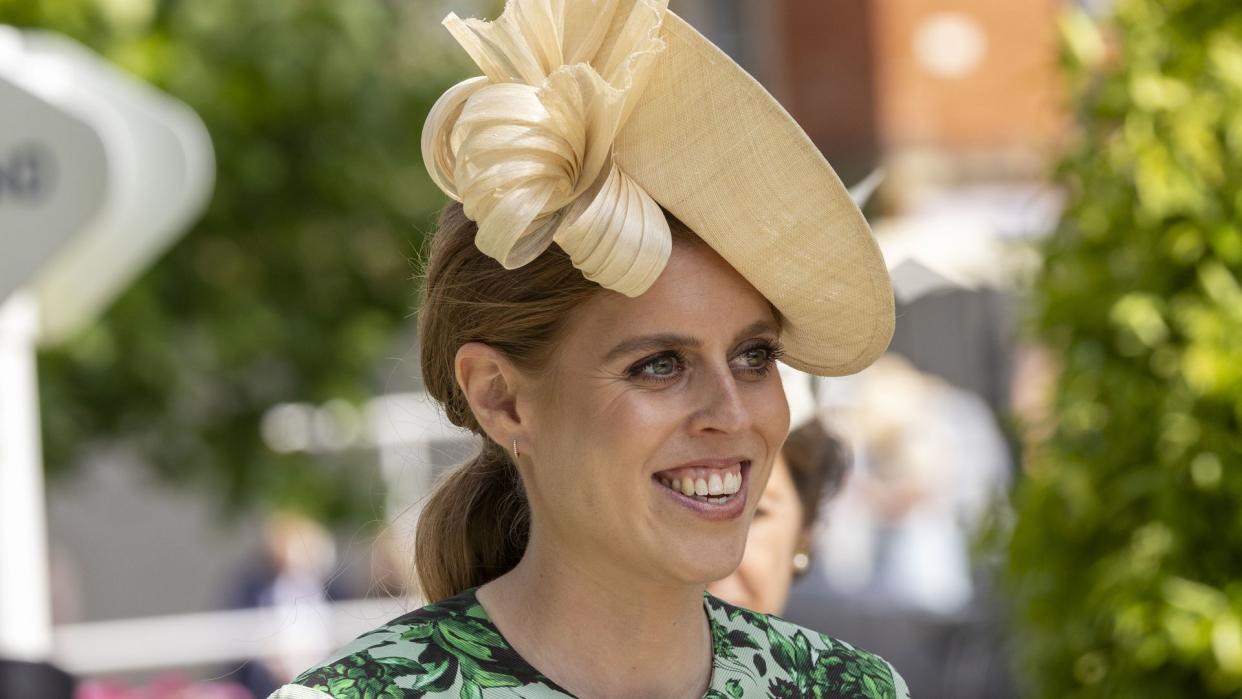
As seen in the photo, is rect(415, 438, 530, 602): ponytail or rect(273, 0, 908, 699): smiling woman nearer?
rect(273, 0, 908, 699): smiling woman

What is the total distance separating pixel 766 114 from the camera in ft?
6.56

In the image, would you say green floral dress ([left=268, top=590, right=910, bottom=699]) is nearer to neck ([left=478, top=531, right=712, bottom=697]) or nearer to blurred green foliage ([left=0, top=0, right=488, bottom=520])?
neck ([left=478, top=531, right=712, bottom=697])

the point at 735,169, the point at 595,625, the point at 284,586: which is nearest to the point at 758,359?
A: the point at 735,169

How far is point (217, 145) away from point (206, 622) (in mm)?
3993

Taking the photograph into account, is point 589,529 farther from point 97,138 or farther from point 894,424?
point 894,424

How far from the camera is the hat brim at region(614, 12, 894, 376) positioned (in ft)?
6.56

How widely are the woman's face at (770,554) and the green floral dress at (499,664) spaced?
2.33 ft

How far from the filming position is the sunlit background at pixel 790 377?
460 cm

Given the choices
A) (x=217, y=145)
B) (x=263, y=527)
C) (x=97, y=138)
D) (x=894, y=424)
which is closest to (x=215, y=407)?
(x=217, y=145)

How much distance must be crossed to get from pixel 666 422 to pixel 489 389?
9.9 inches

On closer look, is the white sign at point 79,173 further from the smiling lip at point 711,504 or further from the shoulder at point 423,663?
the smiling lip at point 711,504

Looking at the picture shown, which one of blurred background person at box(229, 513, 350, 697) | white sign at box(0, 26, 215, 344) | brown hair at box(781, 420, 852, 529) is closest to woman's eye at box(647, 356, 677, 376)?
brown hair at box(781, 420, 852, 529)

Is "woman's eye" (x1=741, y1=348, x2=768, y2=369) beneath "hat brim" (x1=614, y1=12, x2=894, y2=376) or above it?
beneath

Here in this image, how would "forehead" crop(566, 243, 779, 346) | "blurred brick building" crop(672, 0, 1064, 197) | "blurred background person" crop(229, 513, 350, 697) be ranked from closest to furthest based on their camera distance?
"forehead" crop(566, 243, 779, 346)
"blurred background person" crop(229, 513, 350, 697)
"blurred brick building" crop(672, 0, 1064, 197)
